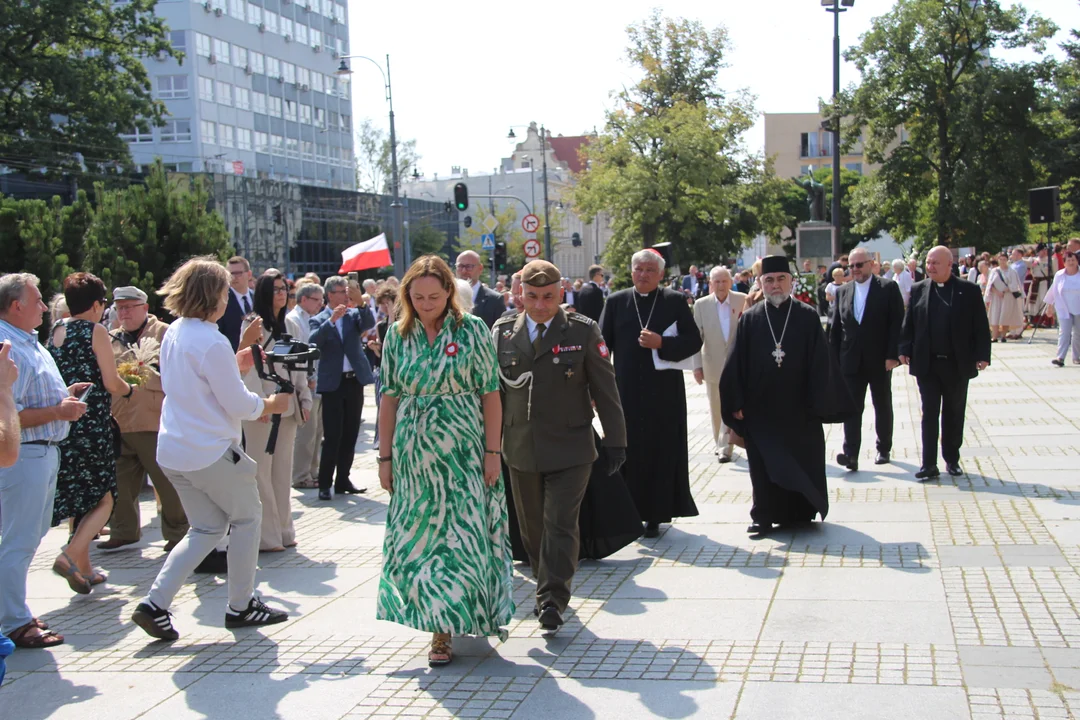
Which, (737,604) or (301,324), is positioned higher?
(301,324)

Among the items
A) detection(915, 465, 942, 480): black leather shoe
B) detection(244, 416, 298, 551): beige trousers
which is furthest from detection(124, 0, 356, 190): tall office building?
detection(915, 465, 942, 480): black leather shoe

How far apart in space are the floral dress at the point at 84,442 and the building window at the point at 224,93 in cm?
7319

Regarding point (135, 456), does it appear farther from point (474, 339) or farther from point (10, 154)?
point (10, 154)

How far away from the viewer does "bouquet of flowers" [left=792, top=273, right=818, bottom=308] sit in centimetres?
2391

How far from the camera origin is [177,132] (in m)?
73.5

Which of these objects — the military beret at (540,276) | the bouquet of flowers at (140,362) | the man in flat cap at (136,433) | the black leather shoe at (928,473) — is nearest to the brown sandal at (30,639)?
the man in flat cap at (136,433)

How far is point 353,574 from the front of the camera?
7.29 metres

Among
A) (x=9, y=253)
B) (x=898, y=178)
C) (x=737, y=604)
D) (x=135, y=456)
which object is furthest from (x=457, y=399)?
(x=898, y=178)

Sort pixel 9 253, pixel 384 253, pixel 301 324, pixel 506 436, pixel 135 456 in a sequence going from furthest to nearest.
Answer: pixel 384 253, pixel 9 253, pixel 301 324, pixel 135 456, pixel 506 436

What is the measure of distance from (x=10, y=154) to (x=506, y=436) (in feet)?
121

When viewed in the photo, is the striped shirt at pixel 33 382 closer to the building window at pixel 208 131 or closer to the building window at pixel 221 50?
the building window at pixel 208 131

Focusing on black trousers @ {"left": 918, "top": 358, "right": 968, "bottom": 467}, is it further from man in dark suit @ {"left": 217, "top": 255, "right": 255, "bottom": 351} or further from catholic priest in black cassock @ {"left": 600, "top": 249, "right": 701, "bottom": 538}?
man in dark suit @ {"left": 217, "top": 255, "right": 255, "bottom": 351}

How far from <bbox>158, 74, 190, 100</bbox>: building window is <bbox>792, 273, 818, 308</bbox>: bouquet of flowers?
5652 cm

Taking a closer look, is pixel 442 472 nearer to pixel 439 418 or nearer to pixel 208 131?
pixel 439 418
